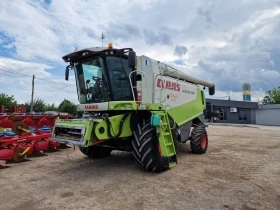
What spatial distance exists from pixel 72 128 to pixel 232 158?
17.2ft

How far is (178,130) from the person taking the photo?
773 centimetres

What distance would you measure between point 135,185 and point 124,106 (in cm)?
179

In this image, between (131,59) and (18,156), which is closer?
(131,59)

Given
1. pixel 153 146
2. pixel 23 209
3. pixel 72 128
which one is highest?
pixel 72 128

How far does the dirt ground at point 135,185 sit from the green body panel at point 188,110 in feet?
4.28

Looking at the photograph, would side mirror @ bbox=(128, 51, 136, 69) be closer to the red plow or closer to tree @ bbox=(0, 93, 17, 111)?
the red plow

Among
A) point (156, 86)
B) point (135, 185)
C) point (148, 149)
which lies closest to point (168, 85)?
point (156, 86)

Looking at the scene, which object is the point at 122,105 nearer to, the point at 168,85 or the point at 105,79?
the point at 105,79

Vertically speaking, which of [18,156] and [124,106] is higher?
[124,106]

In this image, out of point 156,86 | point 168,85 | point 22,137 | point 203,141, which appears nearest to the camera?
point 156,86

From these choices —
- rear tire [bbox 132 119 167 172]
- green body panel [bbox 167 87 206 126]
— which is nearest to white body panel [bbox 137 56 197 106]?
green body panel [bbox 167 87 206 126]

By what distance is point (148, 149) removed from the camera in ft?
18.5

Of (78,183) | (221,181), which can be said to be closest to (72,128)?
(78,183)

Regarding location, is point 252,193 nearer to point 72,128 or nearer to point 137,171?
point 137,171
